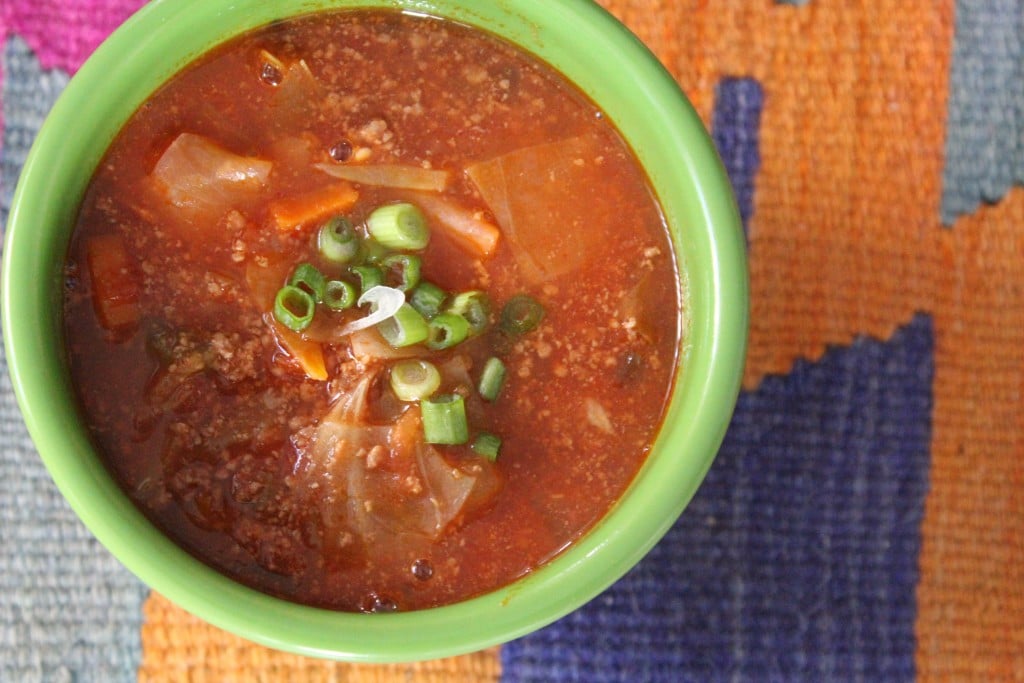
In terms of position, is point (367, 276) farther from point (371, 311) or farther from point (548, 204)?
point (548, 204)

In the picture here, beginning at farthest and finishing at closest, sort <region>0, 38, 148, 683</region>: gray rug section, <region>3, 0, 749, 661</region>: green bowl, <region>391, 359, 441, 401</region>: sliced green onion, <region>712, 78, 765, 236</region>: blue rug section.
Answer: <region>712, 78, 765, 236</region>: blue rug section < <region>0, 38, 148, 683</region>: gray rug section < <region>391, 359, 441, 401</region>: sliced green onion < <region>3, 0, 749, 661</region>: green bowl

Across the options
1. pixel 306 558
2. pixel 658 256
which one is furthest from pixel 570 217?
pixel 306 558

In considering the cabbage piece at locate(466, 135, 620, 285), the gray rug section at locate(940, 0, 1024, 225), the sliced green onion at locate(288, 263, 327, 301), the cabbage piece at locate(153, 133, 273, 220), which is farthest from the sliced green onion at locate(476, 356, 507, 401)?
the gray rug section at locate(940, 0, 1024, 225)

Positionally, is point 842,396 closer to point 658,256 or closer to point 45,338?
point 658,256

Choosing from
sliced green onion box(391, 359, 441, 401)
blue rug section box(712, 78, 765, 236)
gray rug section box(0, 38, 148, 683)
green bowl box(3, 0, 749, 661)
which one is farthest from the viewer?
blue rug section box(712, 78, 765, 236)

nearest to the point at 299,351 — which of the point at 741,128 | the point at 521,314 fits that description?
the point at 521,314

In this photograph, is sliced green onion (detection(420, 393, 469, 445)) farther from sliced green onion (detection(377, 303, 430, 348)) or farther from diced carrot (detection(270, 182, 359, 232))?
diced carrot (detection(270, 182, 359, 232))
